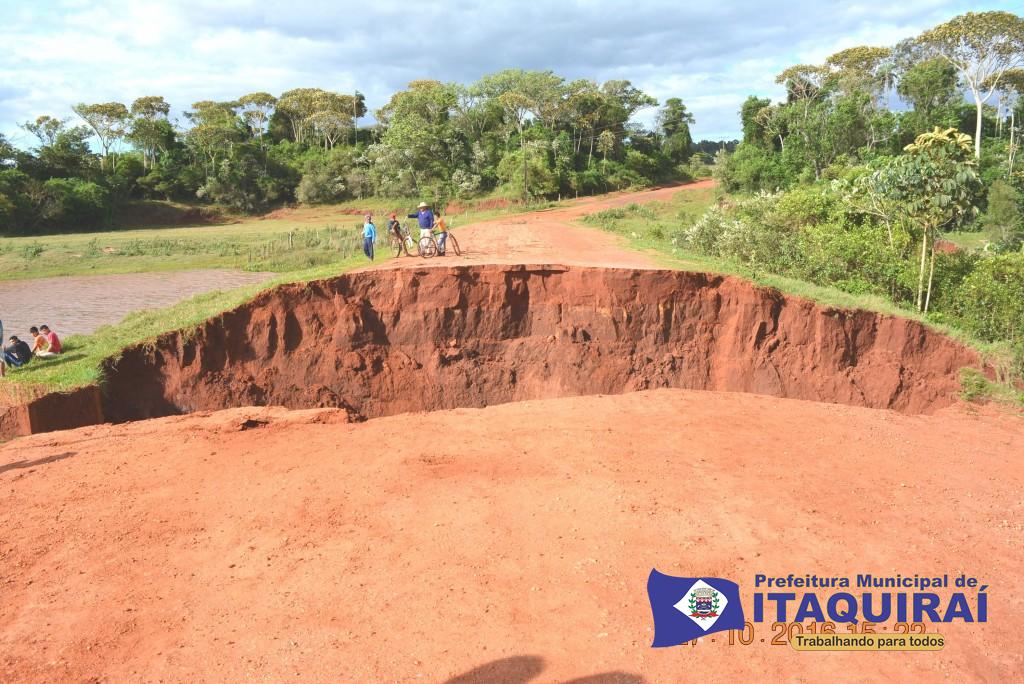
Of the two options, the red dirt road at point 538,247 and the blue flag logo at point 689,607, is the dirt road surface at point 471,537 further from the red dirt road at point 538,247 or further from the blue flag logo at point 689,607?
the red dirt road at point 538,247

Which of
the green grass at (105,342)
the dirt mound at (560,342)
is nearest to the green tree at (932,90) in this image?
the dirt mound at (560,342)

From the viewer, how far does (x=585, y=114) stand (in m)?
44.2

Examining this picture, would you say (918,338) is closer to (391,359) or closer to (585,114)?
(391,359)

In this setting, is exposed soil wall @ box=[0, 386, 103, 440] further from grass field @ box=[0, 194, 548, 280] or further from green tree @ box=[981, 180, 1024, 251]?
green tree @ box=[981, 180, 1024, 251]

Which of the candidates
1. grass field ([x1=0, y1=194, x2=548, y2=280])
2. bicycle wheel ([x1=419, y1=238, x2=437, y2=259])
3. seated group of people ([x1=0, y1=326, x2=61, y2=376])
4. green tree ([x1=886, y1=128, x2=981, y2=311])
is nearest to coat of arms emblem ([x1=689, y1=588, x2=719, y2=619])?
bicycle wheel ([x1=419, y1=238, x2=437, y2=259])

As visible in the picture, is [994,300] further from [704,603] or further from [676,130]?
[676,130]

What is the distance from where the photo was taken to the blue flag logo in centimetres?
556

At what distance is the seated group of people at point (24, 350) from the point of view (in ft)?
35.1

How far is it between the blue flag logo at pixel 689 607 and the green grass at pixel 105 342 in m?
8.96

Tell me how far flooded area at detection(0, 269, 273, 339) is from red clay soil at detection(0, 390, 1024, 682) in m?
11.5

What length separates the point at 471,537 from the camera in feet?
22.3

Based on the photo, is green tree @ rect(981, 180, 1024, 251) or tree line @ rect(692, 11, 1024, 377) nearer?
tree line @ rect(692, 11, 1024, 377)

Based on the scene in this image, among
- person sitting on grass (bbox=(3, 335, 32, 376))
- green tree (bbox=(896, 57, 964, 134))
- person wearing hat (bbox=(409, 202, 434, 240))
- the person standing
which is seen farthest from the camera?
green tree (bbox=(896, 57, 964, 134))

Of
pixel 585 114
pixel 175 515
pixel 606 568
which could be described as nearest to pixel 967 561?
pixel 606 568
